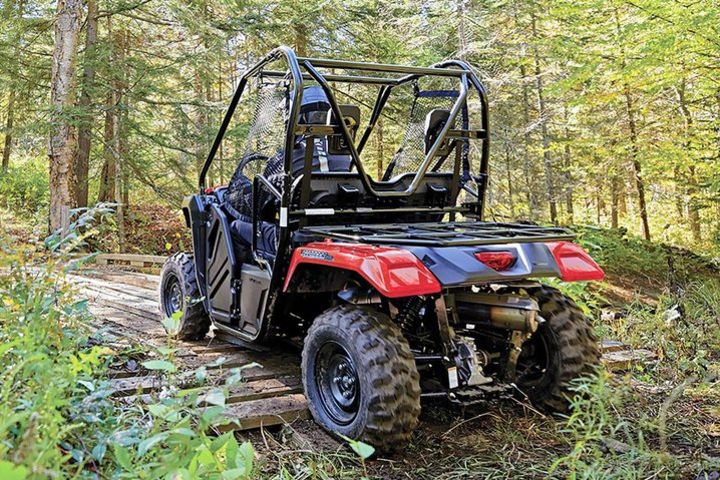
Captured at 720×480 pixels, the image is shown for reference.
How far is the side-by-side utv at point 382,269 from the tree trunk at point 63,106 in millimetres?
6485

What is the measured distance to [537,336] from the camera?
4.00 meters

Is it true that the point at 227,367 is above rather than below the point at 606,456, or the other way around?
above

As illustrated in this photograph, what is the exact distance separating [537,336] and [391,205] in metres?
1.31

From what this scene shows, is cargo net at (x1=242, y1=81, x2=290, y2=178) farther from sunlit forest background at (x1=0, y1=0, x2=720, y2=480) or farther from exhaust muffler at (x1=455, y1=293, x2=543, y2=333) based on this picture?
exhaust muffler at (x1=455, y1=293, x2=543, y2=333)

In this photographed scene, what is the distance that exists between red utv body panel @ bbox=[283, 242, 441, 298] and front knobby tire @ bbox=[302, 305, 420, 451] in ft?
0.92

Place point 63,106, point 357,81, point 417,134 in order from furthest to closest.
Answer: point 63,106 → point 357,81 → point 417,134

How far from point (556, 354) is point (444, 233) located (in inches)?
38.9

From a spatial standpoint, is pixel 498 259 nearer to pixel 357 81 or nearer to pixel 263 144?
pixel 263 144

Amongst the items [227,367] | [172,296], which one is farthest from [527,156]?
[227,367]

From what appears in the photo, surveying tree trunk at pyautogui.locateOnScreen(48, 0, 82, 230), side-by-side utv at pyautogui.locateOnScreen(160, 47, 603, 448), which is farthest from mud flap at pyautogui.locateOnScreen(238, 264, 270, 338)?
tree trunk at pyautogui.locateOnScreen(48, 0, 82, 230)

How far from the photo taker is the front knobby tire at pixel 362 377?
10.4 feet

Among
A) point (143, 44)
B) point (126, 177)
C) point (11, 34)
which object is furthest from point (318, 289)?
point (143, 44)

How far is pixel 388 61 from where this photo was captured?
44.3ft

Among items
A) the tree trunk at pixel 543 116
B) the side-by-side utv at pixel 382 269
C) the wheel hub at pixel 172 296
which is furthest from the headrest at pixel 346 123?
the tree trunk at pixel 543 116
